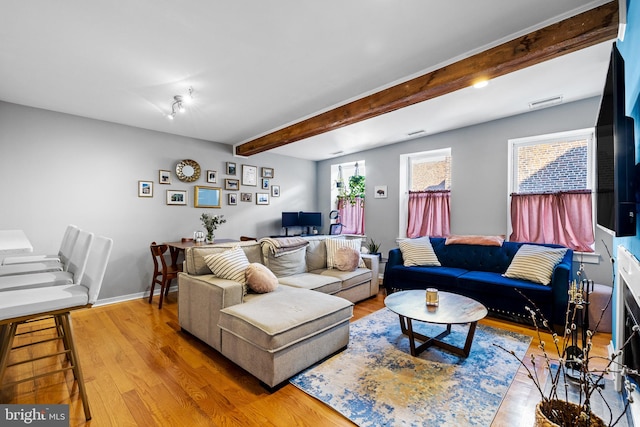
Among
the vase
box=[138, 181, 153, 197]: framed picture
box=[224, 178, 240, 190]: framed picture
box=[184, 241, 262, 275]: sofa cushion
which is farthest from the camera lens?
box=[224, 178, 240, 190]: framed picture

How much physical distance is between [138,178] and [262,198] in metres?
2.14

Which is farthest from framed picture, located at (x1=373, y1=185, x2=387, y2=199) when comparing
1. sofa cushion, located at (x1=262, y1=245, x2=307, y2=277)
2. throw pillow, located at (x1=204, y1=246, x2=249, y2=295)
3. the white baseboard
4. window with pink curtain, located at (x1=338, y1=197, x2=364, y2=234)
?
the white baseboard

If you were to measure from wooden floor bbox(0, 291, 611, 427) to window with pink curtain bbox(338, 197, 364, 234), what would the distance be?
3.59 metres

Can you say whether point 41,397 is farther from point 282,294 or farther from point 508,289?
point 508,289

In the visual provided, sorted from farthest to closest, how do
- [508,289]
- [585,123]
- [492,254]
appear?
1. [492,254]
2. [585,123]
3. [508,289]

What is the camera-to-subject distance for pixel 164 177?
4.37 metres

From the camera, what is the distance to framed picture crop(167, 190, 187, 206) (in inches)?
174

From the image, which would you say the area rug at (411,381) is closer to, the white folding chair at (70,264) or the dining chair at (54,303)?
the dining chair at (54,303)

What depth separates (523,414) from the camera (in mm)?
1745

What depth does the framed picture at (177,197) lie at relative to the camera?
4.43 metres

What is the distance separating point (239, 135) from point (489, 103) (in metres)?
3.58

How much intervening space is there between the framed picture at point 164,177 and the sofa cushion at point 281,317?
280 centimetres

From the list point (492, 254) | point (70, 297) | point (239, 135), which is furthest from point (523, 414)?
point (239, 135)

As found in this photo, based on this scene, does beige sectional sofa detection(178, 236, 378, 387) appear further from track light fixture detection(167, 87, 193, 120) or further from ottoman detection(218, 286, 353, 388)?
track light fixture detection(167, 87, 193, 120)
